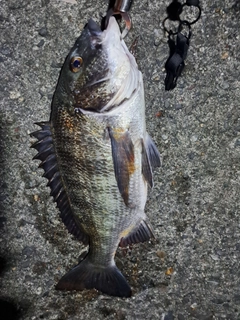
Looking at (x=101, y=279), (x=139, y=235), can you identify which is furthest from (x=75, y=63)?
(x=101, y=279)

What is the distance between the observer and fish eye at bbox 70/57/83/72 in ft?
5.93

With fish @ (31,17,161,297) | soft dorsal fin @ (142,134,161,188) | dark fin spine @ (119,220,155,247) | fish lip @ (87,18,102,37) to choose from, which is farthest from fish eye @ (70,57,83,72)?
dark fin spine @ (119,220,155,247)

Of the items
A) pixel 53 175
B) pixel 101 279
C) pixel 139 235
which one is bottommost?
pixel 101 279

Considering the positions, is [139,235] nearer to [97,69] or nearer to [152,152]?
[152,152]

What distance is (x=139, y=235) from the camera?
Result: 7.16 feet

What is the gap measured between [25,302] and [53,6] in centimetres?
173

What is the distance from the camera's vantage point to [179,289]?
2.41 meters

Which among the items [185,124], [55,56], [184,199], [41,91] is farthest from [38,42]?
[184,199]

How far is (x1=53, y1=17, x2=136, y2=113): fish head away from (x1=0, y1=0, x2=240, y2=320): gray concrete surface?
1.31 feet

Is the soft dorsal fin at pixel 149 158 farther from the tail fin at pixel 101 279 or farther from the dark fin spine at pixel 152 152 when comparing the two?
the tail fin at pixel 101 279

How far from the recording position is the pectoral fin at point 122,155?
185 cm

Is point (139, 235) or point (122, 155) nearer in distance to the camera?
point (122, 155)

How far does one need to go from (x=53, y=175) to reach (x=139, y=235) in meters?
0.57

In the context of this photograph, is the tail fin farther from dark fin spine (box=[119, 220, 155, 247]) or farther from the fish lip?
the fish lip
